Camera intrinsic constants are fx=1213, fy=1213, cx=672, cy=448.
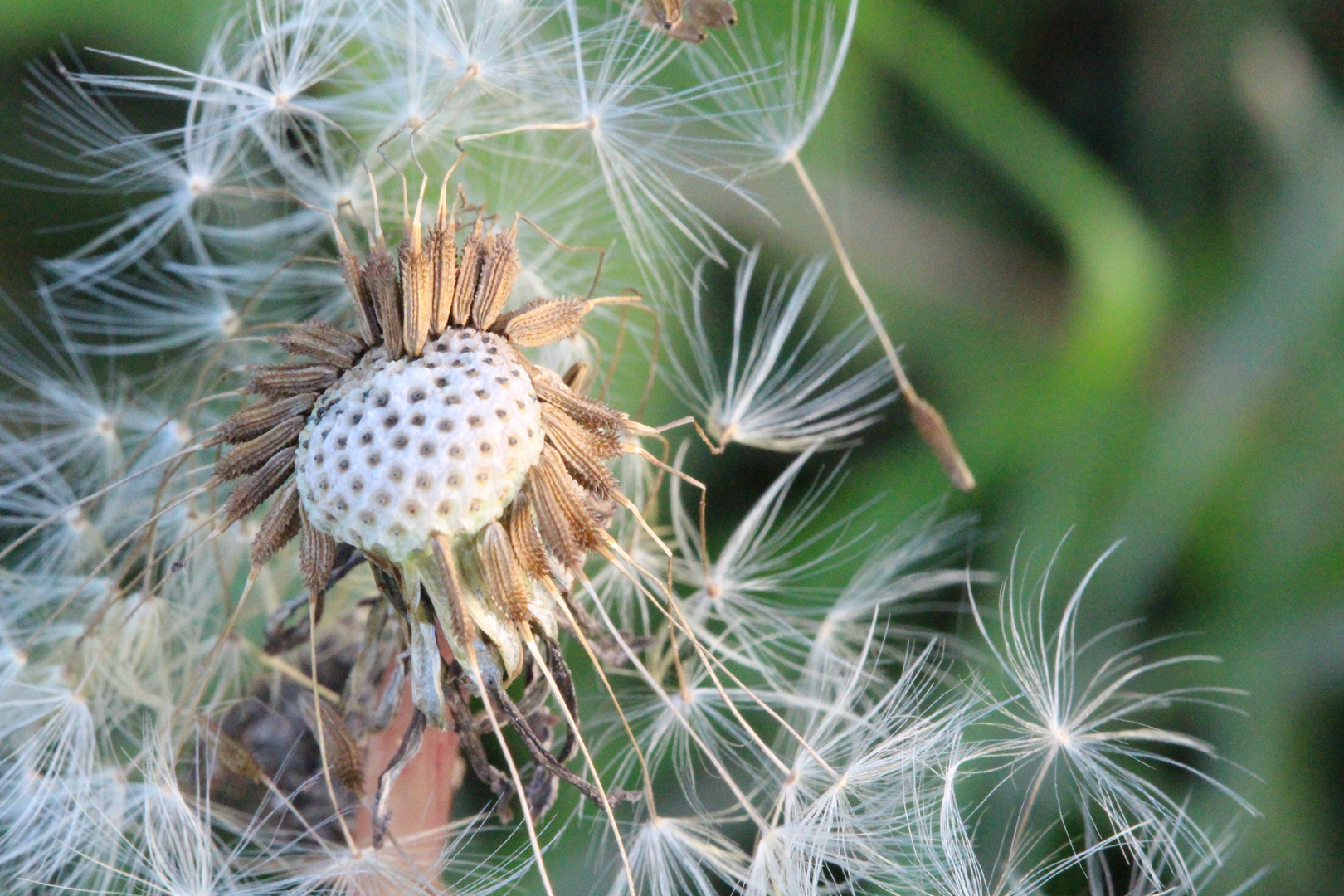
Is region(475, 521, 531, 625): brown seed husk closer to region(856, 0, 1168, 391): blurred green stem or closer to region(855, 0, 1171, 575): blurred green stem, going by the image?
region(855, 0, 1171, 575): blurred green stem

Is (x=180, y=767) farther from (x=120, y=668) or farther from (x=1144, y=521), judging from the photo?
(x=1144, y=521)

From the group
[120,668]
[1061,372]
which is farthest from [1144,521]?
[120,668]

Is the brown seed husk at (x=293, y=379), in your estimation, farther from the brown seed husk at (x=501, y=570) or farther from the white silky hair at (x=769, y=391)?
the white silky hair at (x=769, y=391)

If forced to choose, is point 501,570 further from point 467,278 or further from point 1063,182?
point 1063,182

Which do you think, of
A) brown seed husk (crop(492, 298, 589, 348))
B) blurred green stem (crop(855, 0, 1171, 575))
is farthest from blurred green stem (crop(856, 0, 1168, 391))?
brown seed husk (crop(492, 298, 589, 348))

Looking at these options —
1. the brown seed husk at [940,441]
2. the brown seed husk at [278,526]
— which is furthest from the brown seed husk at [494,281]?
the brown seed husk at [940,441]
